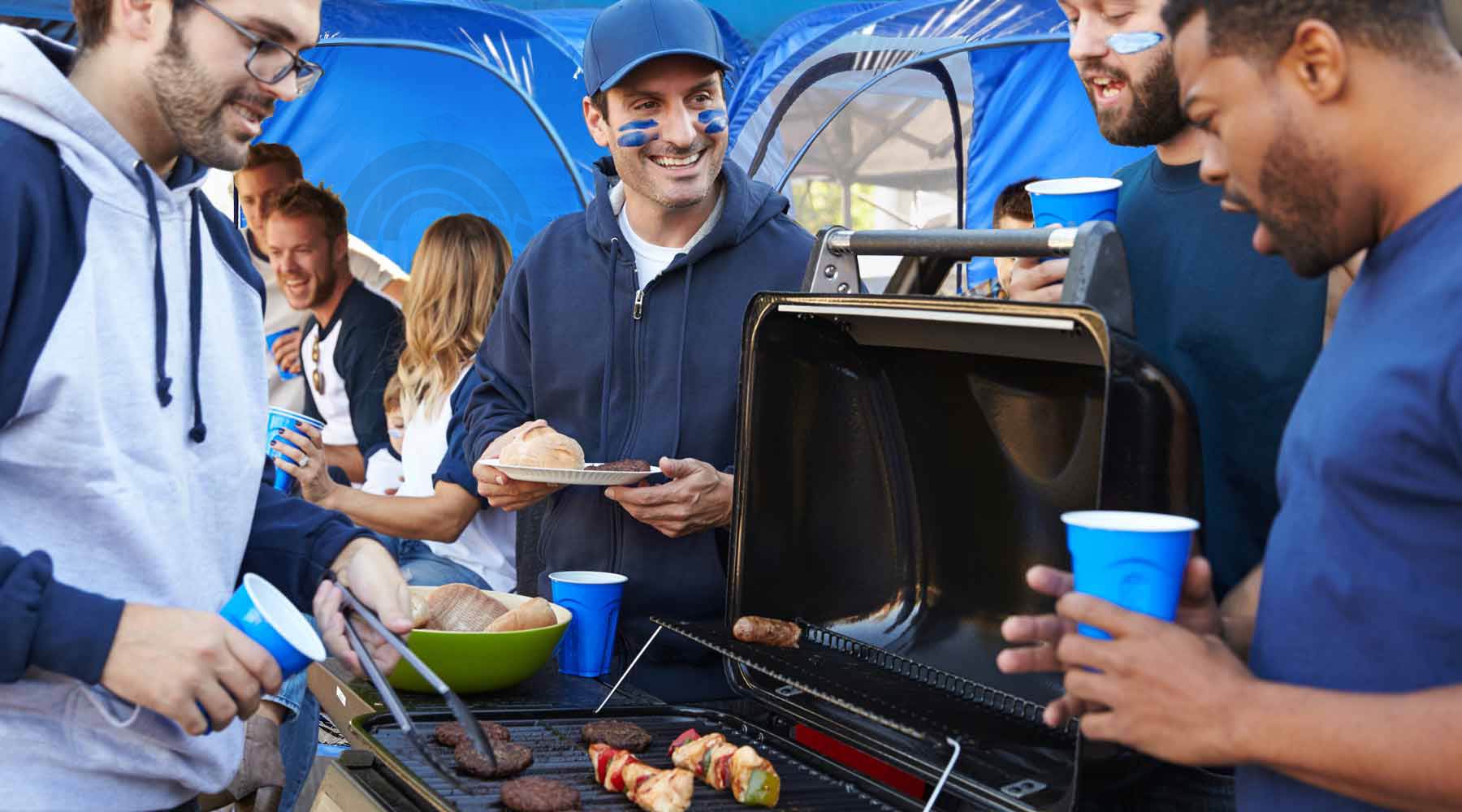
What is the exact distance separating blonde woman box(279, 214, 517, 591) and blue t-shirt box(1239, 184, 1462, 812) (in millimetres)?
3077

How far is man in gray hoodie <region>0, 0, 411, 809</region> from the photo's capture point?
1.52m

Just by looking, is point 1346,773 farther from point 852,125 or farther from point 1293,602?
point 852,125

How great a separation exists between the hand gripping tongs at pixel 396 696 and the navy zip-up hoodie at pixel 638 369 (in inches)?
32.6

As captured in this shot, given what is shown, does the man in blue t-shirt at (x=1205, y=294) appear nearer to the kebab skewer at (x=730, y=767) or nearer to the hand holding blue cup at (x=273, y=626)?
the kebab skewer at (x=730, y=767)

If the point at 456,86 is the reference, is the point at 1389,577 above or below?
below

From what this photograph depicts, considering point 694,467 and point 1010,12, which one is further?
point 1010,12

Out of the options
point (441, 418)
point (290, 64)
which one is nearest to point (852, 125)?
point (441, 418)

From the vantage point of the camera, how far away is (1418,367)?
1.13 metres

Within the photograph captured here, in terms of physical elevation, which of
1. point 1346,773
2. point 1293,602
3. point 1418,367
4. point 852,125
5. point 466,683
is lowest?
point 466,683

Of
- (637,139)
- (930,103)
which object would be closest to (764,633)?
(637,139)

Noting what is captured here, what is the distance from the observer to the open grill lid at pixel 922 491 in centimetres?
168

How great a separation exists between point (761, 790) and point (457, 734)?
529 millimetres

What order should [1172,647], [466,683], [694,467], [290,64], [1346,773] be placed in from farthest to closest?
1. [694,467]
2. [466,683]
3. [290,64]
4. [1172,647]
5. [1346,773]

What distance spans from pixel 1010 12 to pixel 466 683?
590 cm
